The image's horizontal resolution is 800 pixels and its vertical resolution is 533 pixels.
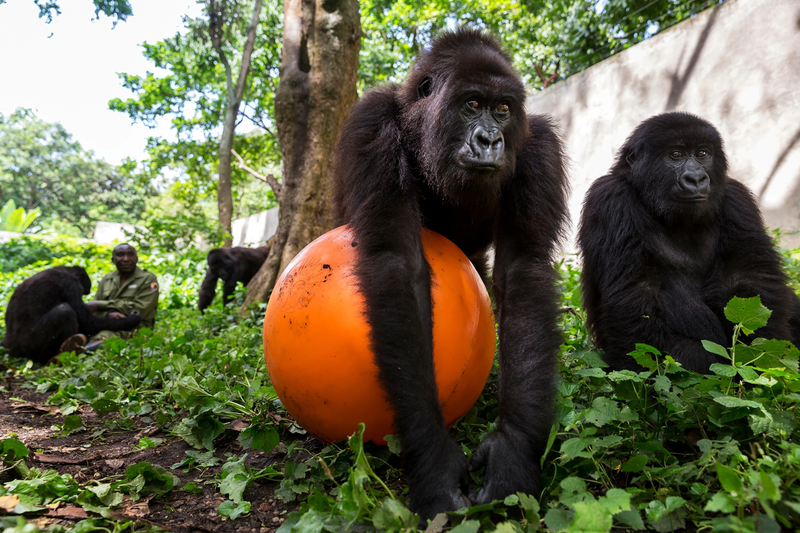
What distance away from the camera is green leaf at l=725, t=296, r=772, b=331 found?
2334 millimetres

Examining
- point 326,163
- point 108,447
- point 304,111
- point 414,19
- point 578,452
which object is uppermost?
point 414,19

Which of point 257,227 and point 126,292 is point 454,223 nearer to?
point 126,292

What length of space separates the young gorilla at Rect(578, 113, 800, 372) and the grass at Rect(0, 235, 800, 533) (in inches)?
17.7

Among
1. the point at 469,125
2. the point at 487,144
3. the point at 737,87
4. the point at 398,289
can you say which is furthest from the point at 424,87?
the point at 737,87

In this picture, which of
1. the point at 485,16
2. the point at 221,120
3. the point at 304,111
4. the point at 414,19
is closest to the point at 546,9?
the point at 485,16

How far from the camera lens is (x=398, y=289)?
238 centimetres

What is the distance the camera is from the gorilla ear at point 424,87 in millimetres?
2997

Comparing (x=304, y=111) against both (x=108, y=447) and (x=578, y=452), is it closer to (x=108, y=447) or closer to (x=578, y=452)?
(x=108, y=447)

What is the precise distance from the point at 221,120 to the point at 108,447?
18936 mm

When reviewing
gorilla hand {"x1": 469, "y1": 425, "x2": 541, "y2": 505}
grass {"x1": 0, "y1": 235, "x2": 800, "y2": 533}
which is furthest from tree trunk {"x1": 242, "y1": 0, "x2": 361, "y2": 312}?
gorilla hand {"x1": 469, "y1": 425, "x2": 541, "y2": 505}

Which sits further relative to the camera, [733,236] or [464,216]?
[733,236]

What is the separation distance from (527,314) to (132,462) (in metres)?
2.23

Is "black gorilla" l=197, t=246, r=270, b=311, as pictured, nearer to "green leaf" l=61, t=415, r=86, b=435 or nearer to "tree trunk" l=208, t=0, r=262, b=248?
"tree trunk" l=208, t=0, r=262, b=248

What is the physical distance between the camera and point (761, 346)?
2301 mm
